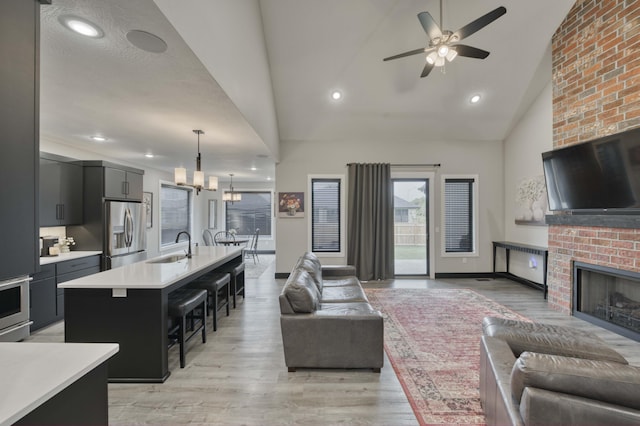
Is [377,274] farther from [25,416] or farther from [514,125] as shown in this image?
[25,416]

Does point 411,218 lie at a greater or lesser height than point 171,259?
greater

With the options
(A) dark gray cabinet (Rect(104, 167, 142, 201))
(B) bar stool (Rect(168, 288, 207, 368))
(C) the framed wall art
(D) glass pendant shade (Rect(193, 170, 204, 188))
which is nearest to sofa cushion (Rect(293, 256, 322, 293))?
(B) bar stool (Rect(168, 288, 207, 368))

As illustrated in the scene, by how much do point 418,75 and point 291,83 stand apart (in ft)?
7.51

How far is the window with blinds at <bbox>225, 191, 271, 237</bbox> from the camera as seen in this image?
1045 cm

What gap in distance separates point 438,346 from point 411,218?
11.9ft

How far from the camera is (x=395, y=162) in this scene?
6.29 m

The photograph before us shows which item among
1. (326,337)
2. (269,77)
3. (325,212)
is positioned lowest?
(326,337)

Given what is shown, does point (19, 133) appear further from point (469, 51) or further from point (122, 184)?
point (122, 184)

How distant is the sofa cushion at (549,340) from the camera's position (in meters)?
1.77

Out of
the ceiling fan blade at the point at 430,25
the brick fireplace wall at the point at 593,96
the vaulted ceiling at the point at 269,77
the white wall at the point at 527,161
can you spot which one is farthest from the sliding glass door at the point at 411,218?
the ceiling fan blade at the point at 430,25

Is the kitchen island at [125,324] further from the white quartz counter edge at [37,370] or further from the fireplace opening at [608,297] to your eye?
the fireplace opening at [608,297]

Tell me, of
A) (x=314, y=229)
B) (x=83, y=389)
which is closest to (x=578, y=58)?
(x=314, y=229)

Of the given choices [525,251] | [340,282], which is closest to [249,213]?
[340,282]

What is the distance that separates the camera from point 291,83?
5.18 meters
